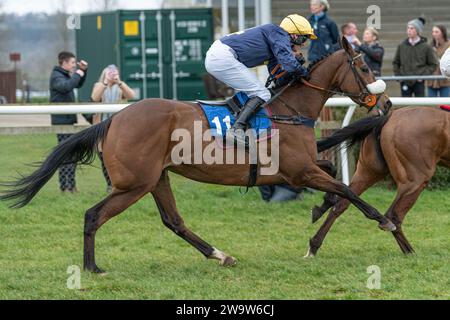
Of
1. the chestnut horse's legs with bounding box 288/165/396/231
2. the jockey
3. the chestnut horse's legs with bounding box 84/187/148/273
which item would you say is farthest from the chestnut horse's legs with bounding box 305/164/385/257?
the chestnut horse's legs with bounding box 84/187/148/273

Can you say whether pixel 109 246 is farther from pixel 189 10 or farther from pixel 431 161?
pixel 189 10

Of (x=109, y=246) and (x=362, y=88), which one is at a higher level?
(x=362, y=88)

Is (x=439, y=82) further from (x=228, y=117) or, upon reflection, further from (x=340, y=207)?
(x=228, y=117)

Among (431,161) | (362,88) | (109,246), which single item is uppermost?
(362,88)

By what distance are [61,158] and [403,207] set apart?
8.73 ft

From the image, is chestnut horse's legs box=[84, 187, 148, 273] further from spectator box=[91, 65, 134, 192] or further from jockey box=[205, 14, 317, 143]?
spectator box=[91, 65, 134, 192]

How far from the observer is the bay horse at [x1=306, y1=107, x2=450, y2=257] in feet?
24.6

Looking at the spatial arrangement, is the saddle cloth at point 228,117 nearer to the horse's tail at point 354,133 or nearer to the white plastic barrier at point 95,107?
the horse's tail at point 354,133

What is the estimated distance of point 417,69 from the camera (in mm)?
11883

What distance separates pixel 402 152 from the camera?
759 cm

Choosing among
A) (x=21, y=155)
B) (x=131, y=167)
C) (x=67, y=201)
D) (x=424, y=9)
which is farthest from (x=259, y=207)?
(x=424, y=9)

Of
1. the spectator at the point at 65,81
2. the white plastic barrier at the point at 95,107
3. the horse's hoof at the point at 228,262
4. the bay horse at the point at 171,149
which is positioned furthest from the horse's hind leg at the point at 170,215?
the spectator at the point at 65,81

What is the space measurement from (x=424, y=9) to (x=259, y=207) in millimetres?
8734

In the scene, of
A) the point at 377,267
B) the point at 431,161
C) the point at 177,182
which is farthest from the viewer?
the point at 177,182
